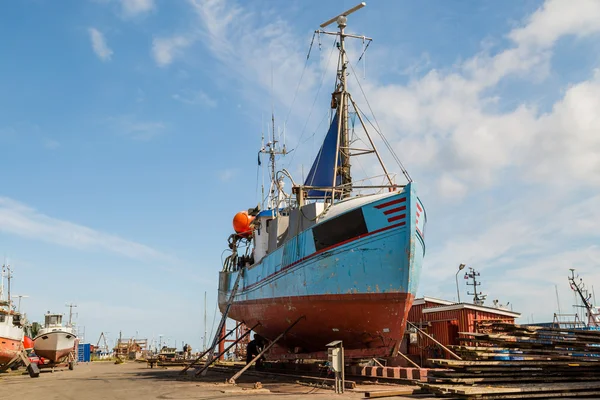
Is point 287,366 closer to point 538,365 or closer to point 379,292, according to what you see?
point 379,292

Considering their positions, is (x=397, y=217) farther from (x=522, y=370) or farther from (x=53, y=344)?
(x=53, y=344)

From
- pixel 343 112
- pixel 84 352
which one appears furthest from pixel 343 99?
pixel 84 352

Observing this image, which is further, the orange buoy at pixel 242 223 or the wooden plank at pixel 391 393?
the orange buoy at pixel 242 223

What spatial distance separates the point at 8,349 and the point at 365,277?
2159 centimetres

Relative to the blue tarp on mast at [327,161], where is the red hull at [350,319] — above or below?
below

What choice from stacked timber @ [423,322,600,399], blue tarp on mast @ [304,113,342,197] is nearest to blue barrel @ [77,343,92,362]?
blue tarp on mast @ [304,113,342,197]

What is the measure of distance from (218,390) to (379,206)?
7.73 m

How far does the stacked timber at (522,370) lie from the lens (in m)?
12.0

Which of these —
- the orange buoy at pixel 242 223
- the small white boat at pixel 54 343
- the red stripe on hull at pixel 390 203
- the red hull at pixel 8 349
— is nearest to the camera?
the red stripe on hull at pixel 390 203

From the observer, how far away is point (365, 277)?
15852 mm

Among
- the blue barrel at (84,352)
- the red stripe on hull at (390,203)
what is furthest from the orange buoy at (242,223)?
the blue barrel at (84,352)

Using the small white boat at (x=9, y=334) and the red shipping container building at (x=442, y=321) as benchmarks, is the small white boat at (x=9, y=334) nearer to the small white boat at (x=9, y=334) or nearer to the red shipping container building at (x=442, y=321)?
the small white boat at (x=9, y=334)

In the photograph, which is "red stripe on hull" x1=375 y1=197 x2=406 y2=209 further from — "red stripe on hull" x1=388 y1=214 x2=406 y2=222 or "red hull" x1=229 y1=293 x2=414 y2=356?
"red hull" x1=229 y1=293 x2=414 y2=356

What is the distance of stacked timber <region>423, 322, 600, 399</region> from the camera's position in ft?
39.3
